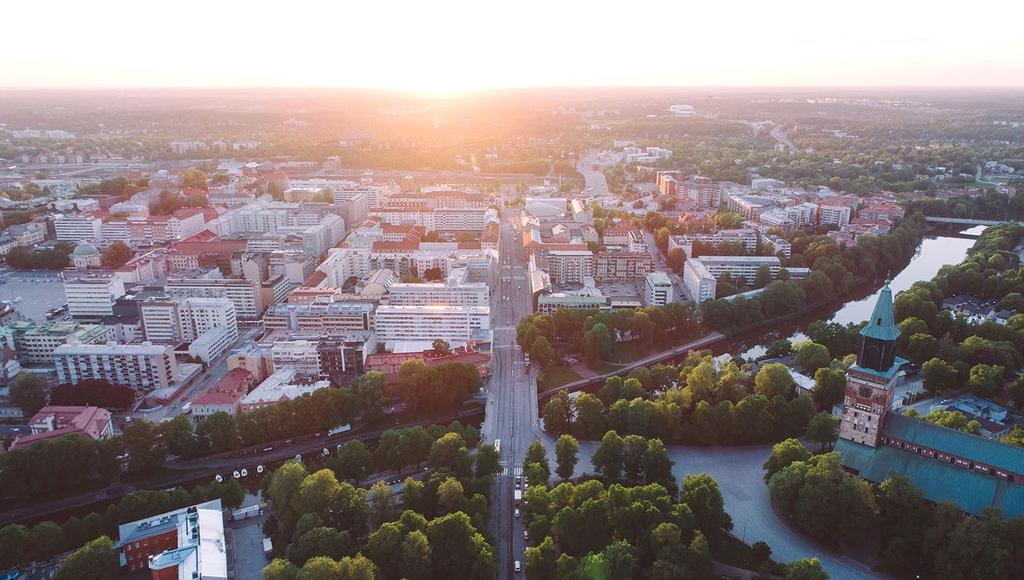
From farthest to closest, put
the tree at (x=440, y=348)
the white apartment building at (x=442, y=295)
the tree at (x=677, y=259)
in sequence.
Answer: the tree at (x=677, y=259), the white apartment building at (x=442, y=295), the tree at (x=440, y=348)

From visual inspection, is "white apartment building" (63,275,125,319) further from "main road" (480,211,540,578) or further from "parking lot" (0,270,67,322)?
"main road" (480,211,540,578)

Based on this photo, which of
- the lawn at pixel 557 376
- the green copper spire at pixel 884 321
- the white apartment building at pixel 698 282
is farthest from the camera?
the white apartment building at pixel 698 282

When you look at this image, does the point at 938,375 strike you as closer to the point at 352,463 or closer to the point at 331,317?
the point at 352,463

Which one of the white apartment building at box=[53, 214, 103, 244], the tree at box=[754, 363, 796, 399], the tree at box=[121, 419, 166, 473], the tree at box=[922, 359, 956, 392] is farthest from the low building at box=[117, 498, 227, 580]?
the white apartment building at box=[53, 214, 103, 244]

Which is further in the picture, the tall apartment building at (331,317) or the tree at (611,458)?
the tall apartment building at (331,317)

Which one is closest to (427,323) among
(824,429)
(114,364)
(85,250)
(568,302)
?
(568,302)

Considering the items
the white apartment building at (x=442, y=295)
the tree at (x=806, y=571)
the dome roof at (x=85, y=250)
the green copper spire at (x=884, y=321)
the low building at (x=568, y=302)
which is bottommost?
the tree at (x=806, y=571)

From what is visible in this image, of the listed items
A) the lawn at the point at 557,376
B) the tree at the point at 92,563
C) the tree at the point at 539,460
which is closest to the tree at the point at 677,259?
the lawn at the point at 557,376

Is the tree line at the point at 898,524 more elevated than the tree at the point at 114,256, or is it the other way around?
the tree at the point at 114,256

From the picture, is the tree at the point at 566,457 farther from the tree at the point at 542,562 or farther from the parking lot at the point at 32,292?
the parking lot at the point at 32,292
